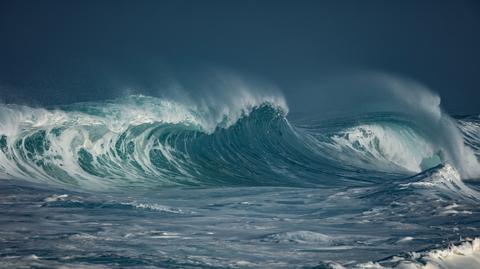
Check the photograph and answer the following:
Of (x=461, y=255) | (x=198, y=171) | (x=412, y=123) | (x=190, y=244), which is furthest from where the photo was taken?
(x=412, y=123)

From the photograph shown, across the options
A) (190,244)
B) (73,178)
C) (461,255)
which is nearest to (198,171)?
(73,178)

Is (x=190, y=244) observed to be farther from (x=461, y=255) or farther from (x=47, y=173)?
(x=47, y=173)

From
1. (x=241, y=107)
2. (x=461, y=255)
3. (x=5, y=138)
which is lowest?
(x=461, y=255)

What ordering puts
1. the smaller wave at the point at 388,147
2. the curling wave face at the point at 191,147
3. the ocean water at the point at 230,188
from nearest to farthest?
the ocean water at the point at 230,188 → the curling wave face at the point at 191,147 → the smaller wave at the point at 388,147

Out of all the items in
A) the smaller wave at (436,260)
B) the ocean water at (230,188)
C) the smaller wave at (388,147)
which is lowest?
the smaller wave at (436,260)

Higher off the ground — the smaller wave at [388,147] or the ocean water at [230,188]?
the smaller wave at [388,147]

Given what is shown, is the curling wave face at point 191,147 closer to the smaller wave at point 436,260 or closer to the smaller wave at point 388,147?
the smaller wave at point 388,147

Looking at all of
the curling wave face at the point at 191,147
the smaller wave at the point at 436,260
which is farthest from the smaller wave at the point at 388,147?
the smaller wave at the point at 436,260

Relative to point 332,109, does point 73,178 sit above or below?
below
